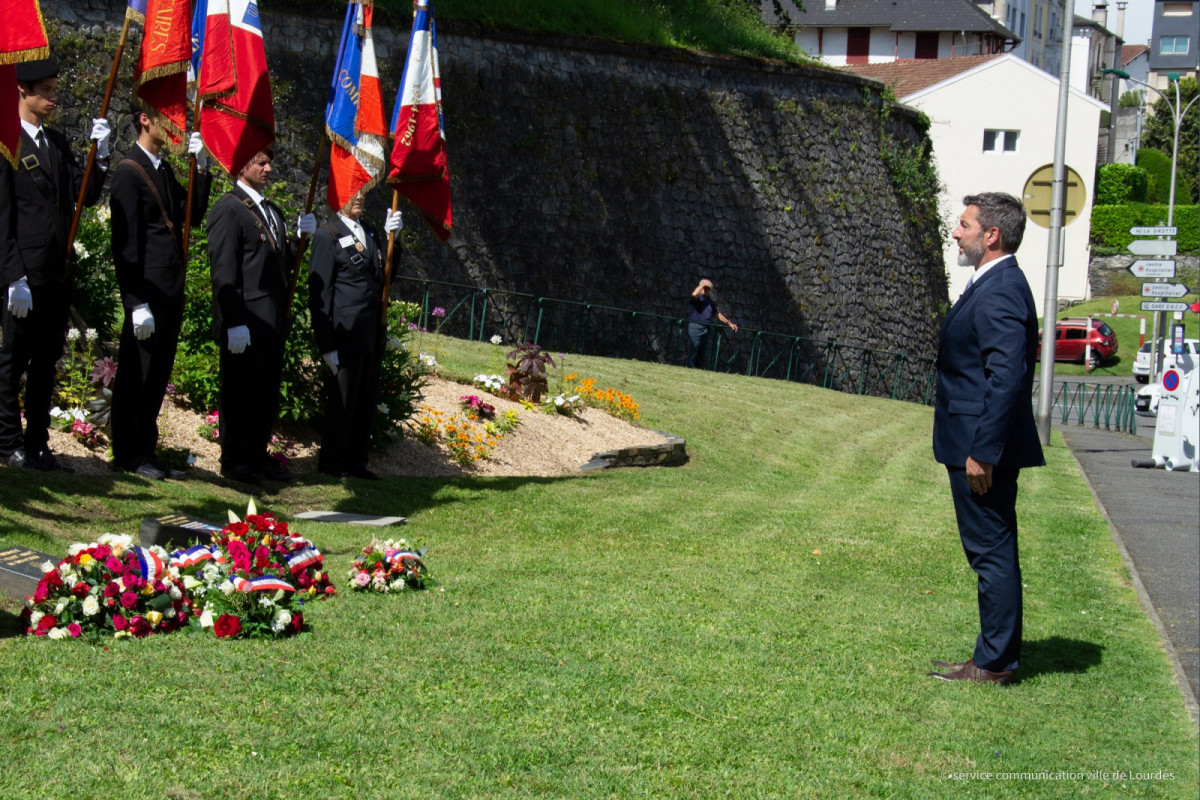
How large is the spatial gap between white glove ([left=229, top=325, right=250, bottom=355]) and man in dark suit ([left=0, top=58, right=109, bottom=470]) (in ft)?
3.45

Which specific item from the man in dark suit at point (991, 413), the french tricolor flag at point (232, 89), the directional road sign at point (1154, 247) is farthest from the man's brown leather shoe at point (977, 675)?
the directional road sign at point (1154, 247)

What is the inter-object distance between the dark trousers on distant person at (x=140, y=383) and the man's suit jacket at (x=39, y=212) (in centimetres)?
66

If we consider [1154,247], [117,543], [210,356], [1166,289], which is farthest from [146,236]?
[1166,289]

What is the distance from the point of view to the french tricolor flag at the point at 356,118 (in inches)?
395

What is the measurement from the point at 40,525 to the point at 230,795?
3611 millimetres

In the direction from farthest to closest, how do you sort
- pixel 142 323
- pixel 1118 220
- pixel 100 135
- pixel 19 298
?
pixel 1118 220
pixel 142 323
pixel 100 135
pixel 19 298

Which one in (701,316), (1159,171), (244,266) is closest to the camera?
(244,266)

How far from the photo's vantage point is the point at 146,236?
8.55 metres

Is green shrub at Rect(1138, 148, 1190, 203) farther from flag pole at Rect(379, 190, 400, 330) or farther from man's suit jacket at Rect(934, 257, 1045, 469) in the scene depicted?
man's suit jacket at Rect(934, 257, 1045, 469)

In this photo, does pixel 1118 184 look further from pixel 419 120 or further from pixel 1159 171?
pixel 419 120

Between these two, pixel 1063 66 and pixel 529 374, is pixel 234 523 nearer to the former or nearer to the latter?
pixel 529 374

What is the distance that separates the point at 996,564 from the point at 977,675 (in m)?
0.52

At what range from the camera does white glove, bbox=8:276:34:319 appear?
745 centimetres

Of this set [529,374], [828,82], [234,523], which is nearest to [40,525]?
[234,523]
